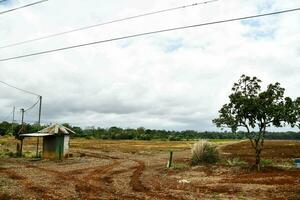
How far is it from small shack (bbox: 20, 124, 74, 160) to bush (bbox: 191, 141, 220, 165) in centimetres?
1519

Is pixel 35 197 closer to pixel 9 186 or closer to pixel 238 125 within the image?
pixel 9 186

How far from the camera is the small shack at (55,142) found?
43.7m

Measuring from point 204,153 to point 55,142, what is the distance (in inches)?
662

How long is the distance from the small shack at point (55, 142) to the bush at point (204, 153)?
15.2 metres

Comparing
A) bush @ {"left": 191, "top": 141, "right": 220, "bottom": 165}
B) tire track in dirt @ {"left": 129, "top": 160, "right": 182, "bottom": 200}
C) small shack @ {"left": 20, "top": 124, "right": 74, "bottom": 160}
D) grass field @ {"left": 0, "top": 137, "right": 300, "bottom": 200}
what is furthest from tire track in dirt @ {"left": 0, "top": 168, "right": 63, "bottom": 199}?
small shack @ {"left": 20, "top": 124, "right": 74, "bottom": 160}

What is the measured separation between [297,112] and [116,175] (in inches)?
508

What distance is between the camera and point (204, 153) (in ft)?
115

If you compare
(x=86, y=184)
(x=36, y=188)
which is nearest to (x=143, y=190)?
(x=86, y=184)

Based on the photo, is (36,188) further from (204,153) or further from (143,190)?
(204,153)

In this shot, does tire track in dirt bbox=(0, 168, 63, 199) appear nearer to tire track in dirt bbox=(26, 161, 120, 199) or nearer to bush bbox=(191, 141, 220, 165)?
tire track in dirt bbox=(26, 161, 120, 199)

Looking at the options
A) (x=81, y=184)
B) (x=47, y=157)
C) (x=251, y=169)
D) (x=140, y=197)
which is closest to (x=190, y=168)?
(x=251, y=169)

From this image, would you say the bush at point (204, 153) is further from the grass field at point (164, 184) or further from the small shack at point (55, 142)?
the small shack at point (55, 142)

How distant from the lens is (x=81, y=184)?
75.1 ft

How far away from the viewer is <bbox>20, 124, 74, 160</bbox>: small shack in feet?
143
